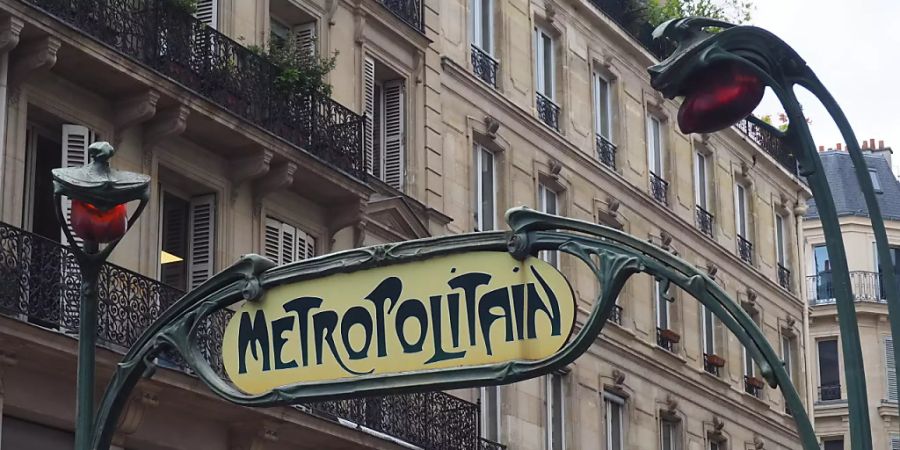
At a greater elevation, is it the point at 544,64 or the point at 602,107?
the point at 602,107

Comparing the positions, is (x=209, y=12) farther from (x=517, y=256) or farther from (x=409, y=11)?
(x=517, y=256)

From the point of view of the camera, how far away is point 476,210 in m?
A: 30.4

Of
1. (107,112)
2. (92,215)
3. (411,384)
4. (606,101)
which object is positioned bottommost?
(411,384)

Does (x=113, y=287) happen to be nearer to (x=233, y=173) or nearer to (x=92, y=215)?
(x=233, y=173)

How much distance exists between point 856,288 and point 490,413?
3348cm

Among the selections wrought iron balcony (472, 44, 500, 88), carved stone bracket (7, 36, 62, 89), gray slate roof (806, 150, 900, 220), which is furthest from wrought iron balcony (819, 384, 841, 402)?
carved stone bracket (7, 36, 62, 89)

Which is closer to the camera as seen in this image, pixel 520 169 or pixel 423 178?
pixel 423 178

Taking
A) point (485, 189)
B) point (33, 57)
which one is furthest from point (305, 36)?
point (33, 57)

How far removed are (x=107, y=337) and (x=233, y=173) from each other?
3951 mm

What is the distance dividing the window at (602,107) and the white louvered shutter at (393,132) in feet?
25.7

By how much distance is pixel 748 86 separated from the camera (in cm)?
848

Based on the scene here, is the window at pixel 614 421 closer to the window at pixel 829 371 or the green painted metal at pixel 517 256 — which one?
the green painted metal at pixel 517 256

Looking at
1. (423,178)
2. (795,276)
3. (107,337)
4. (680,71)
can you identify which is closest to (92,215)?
(680,71)

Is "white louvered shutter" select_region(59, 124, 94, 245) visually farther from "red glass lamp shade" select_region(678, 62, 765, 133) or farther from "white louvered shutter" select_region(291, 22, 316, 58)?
"red glass lamp shade" select_region(678, 62, 765, 133)
